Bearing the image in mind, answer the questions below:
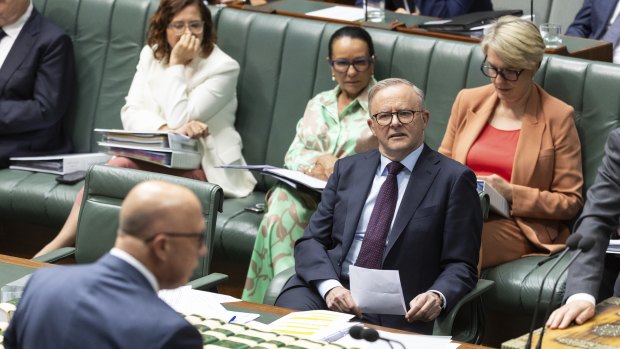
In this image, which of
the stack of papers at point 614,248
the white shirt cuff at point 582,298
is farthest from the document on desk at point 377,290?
the stack of papers at point 614,248

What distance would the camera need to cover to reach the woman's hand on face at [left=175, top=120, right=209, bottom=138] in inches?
203

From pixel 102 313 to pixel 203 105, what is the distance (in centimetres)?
324

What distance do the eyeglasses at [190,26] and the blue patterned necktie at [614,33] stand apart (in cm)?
192

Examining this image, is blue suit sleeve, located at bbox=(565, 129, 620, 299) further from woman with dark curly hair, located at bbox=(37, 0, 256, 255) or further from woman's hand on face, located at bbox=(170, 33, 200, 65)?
woman's hand on face, located at bbox=(170, 33, 200, 65)

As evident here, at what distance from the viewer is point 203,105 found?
205 inches

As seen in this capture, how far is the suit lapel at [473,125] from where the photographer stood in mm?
4477

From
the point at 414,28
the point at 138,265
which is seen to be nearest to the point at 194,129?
the point at 414,28

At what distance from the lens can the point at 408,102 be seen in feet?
12.7

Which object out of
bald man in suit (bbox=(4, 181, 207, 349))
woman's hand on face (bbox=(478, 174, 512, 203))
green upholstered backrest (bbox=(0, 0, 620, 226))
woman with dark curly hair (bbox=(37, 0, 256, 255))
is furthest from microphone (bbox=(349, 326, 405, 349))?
woman with dark curly hair (bbox=(37, 0, 256, 255))

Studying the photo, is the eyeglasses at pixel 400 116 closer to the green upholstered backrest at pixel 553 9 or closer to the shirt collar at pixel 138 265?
the shirt collar at pixel 138 265

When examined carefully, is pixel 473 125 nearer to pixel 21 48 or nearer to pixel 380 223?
pixel 380 223

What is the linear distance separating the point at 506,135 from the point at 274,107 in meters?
1.29

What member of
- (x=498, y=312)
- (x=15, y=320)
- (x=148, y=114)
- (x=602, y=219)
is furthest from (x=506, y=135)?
(x=15, y=320)

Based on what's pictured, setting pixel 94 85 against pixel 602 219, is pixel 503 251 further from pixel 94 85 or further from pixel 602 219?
pixel 94 85
